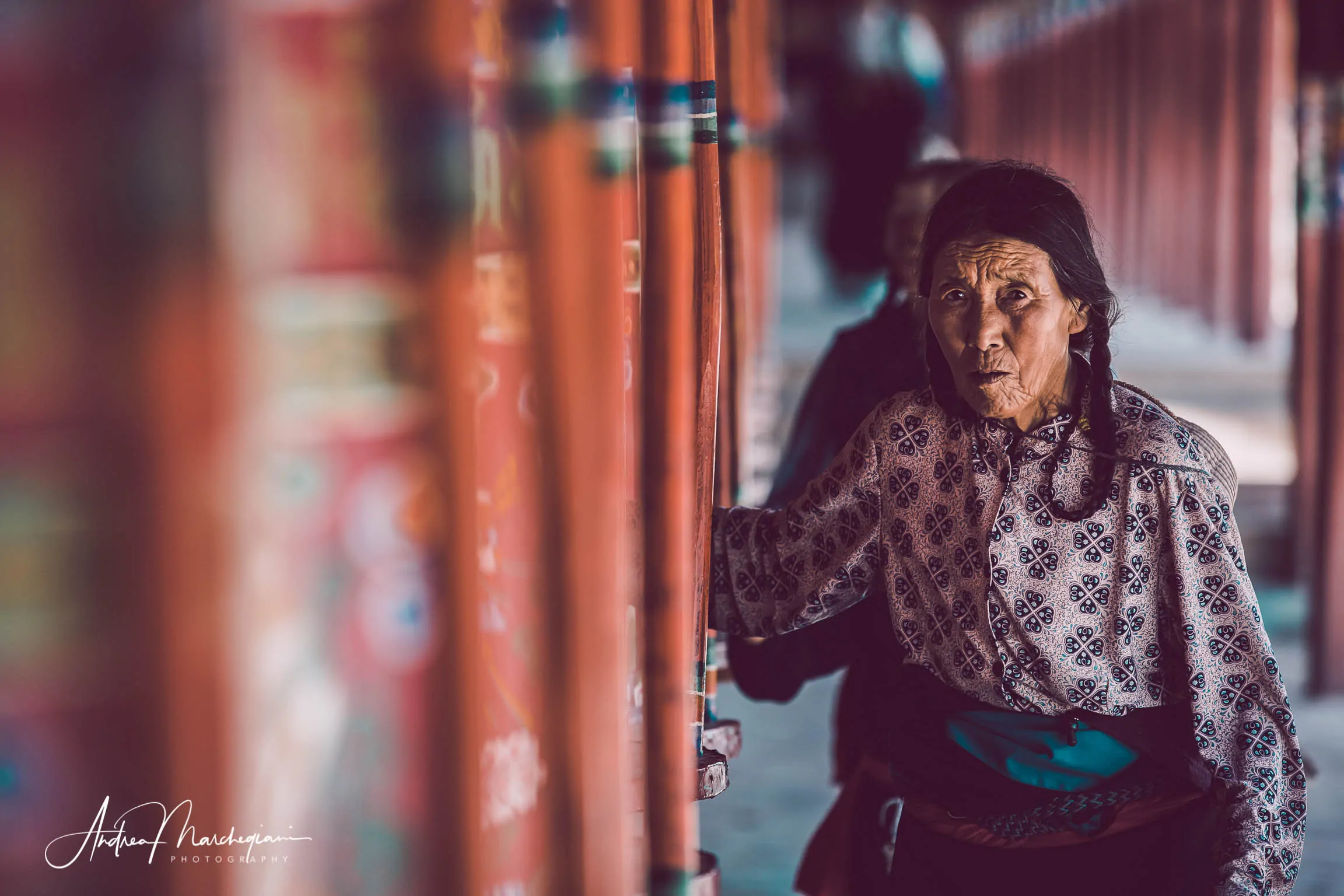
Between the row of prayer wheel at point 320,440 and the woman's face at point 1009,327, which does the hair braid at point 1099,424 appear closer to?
the woman's face at point 1009,327

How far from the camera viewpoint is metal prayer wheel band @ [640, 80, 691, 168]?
1001 mm

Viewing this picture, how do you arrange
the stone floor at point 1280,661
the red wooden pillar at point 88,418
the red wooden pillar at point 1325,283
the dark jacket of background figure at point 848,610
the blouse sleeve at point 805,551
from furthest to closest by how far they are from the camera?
the red wooden pillar at point 1325,283, the stone floor at point 1280,661, the dark jacket of background figure at point 848,610, the blouse sleeve at point 805,551, the red wooden pillar at point 88,418

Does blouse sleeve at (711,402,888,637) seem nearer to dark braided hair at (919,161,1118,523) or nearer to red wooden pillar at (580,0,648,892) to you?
dark braided hair at (919,161,1118,523)

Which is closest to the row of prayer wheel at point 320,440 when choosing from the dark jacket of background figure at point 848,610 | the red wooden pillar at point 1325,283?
the dark jacket of background figure at point 848,610

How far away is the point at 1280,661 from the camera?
450 centimetres

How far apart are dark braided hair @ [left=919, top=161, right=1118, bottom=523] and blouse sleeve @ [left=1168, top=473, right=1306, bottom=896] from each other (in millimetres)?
94

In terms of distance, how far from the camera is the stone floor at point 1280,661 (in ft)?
9.77

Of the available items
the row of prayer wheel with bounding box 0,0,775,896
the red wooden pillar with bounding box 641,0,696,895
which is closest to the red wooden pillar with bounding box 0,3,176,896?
the row of prayer wheel with bounding box 0,0,775,896

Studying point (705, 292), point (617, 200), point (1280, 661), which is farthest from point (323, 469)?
Result: point (1280, 661)

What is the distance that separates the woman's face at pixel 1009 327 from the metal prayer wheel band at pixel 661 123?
0.46m

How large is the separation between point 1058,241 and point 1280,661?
3.77 metres

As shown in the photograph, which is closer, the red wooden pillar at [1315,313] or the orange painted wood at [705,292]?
the orange painted wood at [705,292]

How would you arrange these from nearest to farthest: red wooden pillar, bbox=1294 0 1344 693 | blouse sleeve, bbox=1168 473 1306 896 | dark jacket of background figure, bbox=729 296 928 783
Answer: blouse sleeve, bbox=1168 473 1306 896 < dark jacket of background figure, bbox=729 296 928 783 < red wooden pillar, bbox=1294 0 1344 693

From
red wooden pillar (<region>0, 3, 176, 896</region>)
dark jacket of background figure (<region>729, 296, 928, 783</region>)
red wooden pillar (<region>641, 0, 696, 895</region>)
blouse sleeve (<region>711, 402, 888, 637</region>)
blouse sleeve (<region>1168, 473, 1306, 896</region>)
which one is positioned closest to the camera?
red wooden pillar (<region>0, 3, 176, 896</region>)
